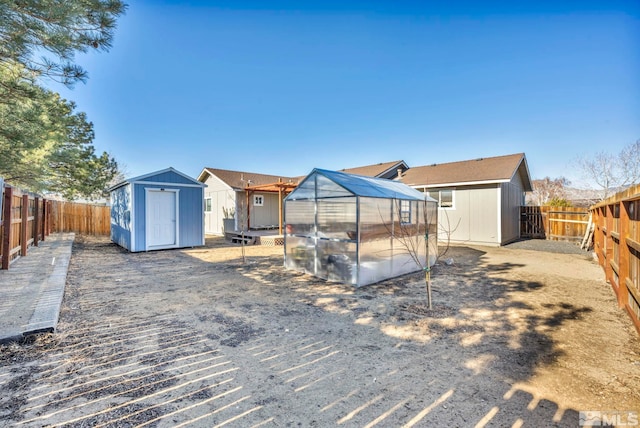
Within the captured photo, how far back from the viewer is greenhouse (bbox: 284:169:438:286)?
5703 mm

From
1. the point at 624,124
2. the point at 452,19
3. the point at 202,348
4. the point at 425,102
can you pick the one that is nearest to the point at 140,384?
the point at 202,348

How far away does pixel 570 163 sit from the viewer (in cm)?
2219

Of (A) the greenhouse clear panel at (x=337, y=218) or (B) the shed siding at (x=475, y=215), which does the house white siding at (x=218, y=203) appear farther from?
(B) the shed siding at (x=475, y=215)

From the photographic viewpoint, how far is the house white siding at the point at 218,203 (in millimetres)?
16016

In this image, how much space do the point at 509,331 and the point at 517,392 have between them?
154 cm

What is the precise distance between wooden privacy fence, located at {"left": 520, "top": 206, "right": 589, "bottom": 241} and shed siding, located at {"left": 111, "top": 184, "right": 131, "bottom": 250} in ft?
58.0

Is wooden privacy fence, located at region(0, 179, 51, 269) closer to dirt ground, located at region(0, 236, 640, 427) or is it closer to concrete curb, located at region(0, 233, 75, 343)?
concrete curb, located at region(0, 233, 75, 343)

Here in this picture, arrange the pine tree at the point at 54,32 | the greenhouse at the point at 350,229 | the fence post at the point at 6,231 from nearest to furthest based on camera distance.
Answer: the pine tree at the point at 54,32 < the greenhouse at the point at 350,229 < the fence post at the point at 6,231

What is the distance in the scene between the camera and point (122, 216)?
36.4ft

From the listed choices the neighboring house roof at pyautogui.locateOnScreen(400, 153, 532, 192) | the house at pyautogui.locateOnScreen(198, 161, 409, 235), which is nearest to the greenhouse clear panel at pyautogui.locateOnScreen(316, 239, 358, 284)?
the neighboring house roof at pyautogui.locateOnScreen(400, 153, 532, 192)

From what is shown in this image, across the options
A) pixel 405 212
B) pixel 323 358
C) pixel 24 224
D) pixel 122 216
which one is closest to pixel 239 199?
pixel 122 216

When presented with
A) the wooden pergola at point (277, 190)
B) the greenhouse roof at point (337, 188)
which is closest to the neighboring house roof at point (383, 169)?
the wooden pergola at point (277, 190)

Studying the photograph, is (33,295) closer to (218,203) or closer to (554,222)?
(218,203)

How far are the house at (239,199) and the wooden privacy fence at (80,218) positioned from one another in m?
5.38
